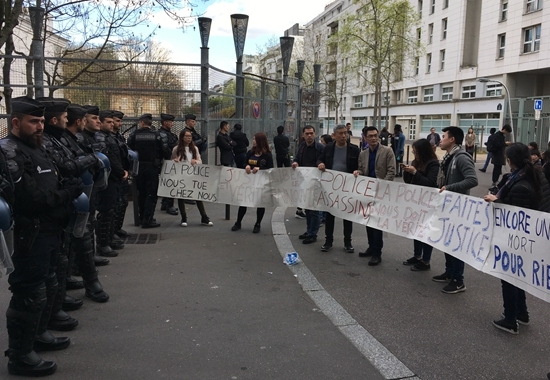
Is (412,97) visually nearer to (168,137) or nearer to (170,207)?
(170,207)

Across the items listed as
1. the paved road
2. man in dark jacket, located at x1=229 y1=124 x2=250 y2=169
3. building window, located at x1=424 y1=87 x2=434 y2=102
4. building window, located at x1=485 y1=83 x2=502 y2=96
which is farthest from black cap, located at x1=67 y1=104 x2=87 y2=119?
building window, located at x1=424 y1=87 x2=434 y2=102

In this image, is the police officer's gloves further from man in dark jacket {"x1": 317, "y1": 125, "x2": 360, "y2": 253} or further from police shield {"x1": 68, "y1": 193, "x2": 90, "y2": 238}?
man in dark jacket {"x1": 317, "y1": 125, "x2": 360, "y2": 253}

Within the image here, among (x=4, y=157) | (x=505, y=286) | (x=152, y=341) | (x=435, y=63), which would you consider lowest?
(x=152, y=341)

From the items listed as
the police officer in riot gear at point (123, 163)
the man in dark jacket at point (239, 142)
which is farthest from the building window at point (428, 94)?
the police officer in riot gear at point (123, 163)

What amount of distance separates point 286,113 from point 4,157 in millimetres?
14178

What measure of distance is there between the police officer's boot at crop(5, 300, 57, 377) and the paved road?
7.0 inches

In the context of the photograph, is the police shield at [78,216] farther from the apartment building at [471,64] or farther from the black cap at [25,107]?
the apartment building at [471,64]

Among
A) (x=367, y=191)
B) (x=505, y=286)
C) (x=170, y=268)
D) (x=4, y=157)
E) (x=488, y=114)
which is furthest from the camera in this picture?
(x=488, y=114)

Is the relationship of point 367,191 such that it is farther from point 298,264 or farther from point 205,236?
point 205,236

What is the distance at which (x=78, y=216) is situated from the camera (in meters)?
3.92

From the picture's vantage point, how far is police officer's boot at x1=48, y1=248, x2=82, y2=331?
13.3 ft

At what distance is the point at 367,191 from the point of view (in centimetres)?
642

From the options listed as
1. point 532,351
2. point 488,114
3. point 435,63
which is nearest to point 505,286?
point 532,351

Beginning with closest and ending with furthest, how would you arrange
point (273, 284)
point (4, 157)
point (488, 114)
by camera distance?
point (4, 157), point (273, 284), point (488, 114)
